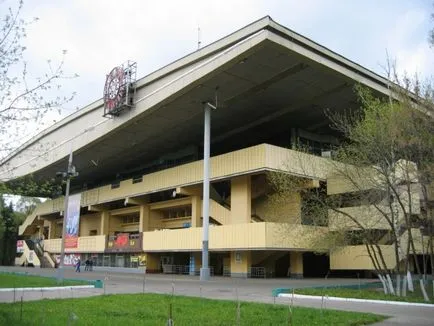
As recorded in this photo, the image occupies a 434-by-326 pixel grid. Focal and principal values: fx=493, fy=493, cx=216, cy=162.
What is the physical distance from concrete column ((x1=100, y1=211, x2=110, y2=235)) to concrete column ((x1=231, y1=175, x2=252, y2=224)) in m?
24.6

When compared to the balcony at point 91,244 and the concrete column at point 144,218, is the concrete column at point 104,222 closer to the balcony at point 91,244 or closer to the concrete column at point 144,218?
the balcony at point 91,244

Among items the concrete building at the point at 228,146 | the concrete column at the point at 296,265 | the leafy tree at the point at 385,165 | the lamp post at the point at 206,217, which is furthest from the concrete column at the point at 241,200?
the leafy tree at the point at 385,165

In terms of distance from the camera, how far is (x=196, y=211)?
42125 mm

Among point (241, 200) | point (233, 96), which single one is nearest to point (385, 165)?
point (233, 96)

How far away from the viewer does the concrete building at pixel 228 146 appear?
103 feet

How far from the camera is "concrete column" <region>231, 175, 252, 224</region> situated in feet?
120

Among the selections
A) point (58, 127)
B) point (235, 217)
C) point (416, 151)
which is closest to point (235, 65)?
point (235, 217)

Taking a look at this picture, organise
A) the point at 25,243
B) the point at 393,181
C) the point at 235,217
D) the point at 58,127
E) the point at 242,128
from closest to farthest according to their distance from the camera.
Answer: the point at 393,181 → the point at 235,217 → the point at 242,128 → the point at 58,127 → the point at 25,243

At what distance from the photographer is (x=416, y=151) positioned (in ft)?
61.9

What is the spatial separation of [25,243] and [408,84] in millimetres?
63019

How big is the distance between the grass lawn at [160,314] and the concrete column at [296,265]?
74.5ft

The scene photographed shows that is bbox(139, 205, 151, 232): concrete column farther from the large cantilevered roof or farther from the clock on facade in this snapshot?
the clock on facade

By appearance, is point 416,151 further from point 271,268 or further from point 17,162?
point 271,268

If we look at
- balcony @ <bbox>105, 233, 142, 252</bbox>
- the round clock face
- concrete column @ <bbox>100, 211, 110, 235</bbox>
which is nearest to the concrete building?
balcony @ <bbox>105, 233, 142, 252</bbox>
